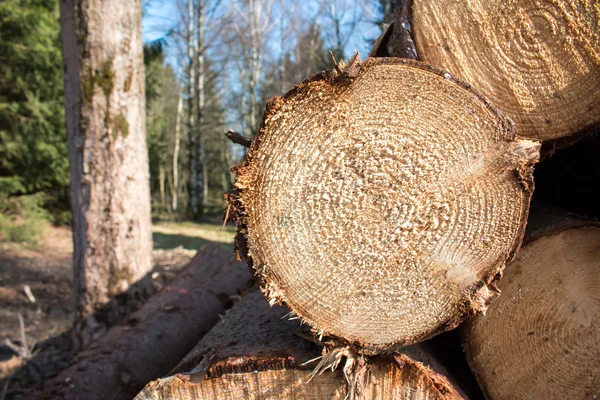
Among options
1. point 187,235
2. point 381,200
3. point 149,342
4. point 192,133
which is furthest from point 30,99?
point 381,200

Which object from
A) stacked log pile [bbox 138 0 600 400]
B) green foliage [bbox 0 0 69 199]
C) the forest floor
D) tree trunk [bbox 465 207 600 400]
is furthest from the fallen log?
green foliage [bbox 0 0 69 199]

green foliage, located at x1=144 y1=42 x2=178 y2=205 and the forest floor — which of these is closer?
the forest floor

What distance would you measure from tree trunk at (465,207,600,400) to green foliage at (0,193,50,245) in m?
7.25

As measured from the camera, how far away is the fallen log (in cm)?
118

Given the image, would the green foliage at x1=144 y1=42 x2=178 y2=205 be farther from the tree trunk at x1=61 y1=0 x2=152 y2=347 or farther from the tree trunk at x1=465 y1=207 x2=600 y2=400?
the tree trunk at x1=465 y1=207 x2=600 y2=400

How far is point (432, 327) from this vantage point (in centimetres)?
130

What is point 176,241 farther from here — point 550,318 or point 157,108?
point 157,108

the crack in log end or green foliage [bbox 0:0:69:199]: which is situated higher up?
green foliage [bbox 0:0:69:199]

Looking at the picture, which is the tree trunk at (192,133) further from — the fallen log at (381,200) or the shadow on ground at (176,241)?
the fallen log at (381,200)

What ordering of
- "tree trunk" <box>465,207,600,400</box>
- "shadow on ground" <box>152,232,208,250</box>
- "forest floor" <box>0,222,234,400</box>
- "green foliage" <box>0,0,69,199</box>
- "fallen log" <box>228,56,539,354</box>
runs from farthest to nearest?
"shadow on ground" <box>152,232,208,250</box> < "green foliage" <box>0,0,69,199</box> < "forest floor" <box>0,222,234,400</box> < "tree trunk" <box>465,207,600,400</box> < "fallen log" <box>228,56,539,354</box>

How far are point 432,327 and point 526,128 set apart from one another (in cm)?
65

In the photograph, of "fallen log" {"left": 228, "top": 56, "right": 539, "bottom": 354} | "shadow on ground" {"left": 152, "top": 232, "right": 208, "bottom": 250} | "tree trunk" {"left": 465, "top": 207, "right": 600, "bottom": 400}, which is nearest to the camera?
"fallen log" {"left": 228, "top": 56, "right": 539, "bottom": 354}

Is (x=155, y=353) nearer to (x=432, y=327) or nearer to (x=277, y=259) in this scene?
(x=277, y=259)

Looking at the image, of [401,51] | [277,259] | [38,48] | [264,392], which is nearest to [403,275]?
[277,259]
